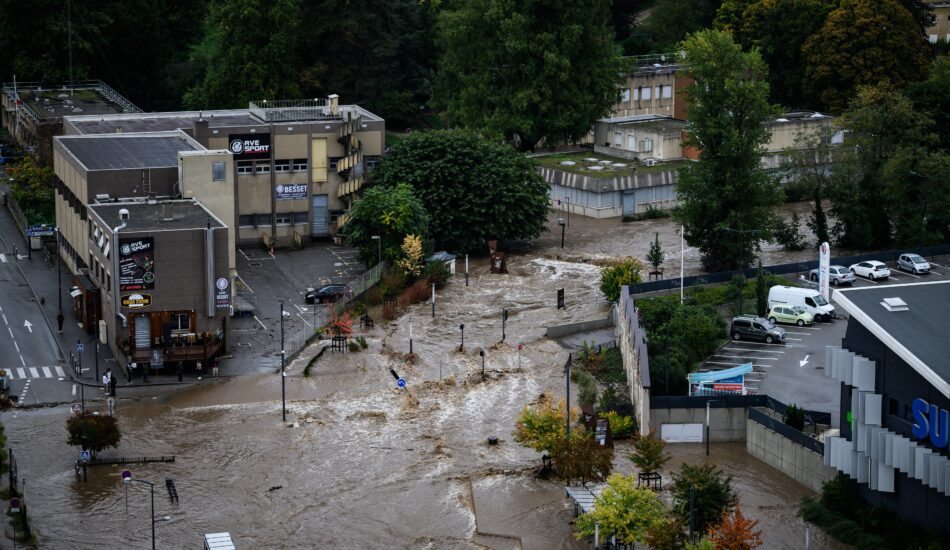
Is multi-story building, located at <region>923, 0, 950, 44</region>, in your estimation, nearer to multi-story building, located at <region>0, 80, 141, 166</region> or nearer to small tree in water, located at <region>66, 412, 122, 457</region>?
multi-story building, located at <region>0, 80, 141, 166</region>

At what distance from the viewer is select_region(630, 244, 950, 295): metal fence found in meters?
91.1

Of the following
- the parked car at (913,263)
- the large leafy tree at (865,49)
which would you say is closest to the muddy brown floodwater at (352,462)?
the parked car at (913,263)

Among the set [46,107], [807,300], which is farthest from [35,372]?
[46,107]

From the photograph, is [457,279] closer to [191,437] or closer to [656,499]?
[191,437]

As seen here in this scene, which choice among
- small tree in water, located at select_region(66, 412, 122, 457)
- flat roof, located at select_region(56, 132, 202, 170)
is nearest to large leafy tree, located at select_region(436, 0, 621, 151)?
flat roof, located at select_region(56, 132, 202, 170)

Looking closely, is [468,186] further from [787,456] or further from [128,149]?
[787,456]

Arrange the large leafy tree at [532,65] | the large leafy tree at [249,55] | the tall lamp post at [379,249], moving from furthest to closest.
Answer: the large leafy tree at [249,55], the large leafy tree at [532,65], the tall lamp post at [379,249]

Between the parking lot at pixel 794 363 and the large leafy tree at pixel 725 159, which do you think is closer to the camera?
the parking lot at pixel 794 363

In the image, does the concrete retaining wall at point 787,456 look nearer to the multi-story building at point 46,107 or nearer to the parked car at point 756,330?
the parked car at point 756,330

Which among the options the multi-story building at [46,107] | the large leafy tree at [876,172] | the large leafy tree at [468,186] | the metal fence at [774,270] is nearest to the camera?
the metal fence at [774,270]

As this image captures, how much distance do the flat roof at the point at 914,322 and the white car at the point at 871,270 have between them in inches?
1155

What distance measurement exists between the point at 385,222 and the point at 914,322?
137 feet

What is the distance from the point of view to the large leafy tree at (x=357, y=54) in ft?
439

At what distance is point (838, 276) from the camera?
9475 cm
